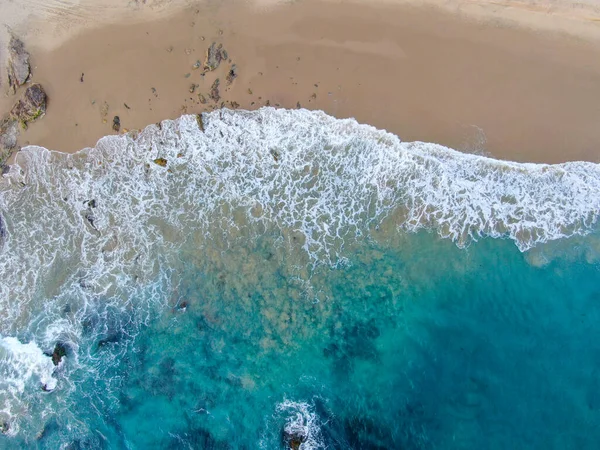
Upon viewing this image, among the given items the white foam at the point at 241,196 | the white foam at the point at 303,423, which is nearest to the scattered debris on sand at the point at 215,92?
the white foam at the point at 241,196

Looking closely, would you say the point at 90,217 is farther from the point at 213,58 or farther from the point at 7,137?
the point at 213,58

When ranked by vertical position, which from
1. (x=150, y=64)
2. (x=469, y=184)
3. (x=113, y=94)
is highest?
(x=150, y=64)

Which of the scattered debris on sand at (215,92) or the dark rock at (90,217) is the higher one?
the scattered debris on sand at (215,92)

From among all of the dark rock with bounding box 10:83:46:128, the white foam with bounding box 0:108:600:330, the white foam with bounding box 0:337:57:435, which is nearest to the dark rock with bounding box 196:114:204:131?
the white foam with bounding box 0:108:600:330

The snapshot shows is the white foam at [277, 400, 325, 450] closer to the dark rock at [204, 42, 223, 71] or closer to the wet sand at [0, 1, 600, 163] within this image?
the wet sand at [0, 1, 600, 163]

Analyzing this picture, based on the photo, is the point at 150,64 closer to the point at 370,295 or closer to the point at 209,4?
the point at 209,4

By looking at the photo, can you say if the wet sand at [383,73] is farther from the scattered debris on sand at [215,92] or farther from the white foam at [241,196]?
the white foam at [241,196]

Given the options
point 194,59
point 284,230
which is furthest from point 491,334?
point 194,59
